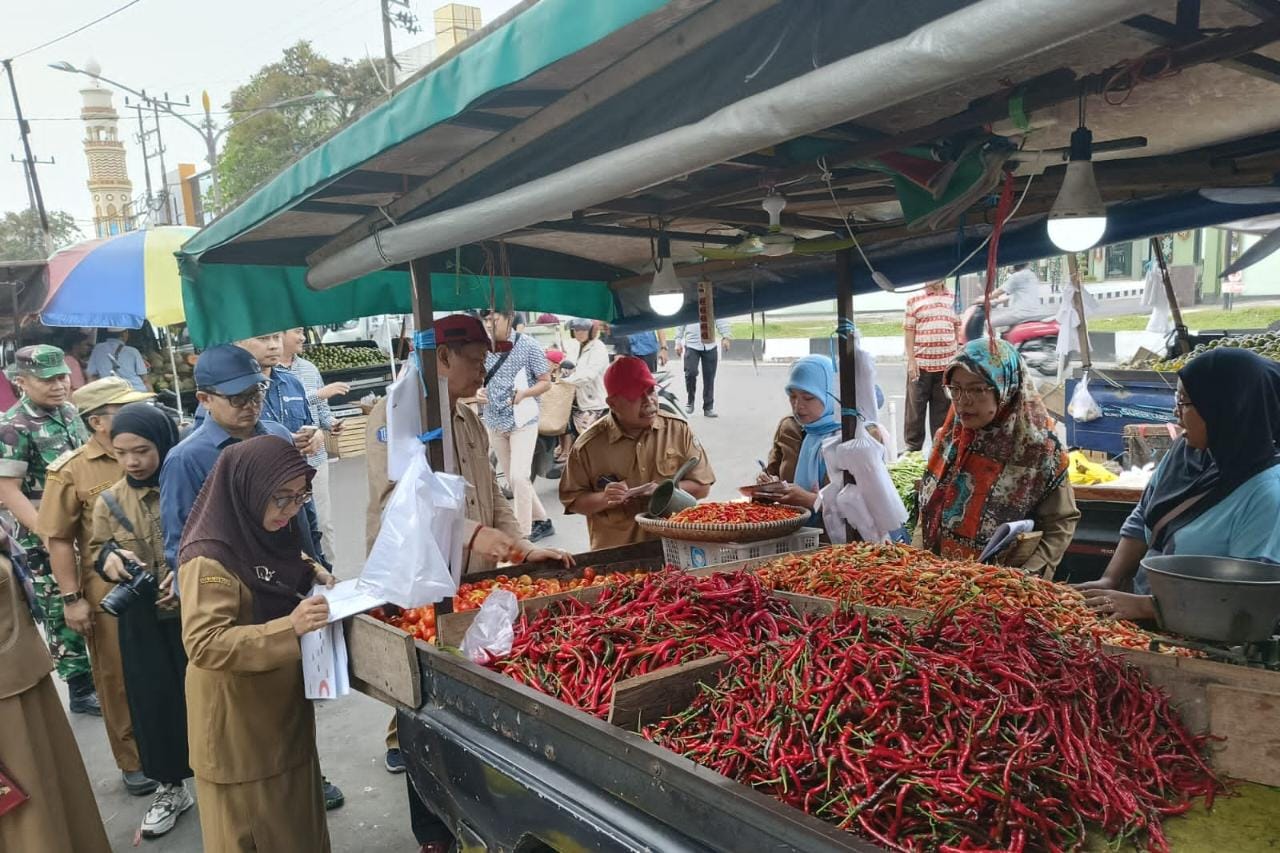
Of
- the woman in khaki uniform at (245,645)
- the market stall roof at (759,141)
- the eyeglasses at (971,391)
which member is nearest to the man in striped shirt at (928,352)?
the market stall roof at (759,141)

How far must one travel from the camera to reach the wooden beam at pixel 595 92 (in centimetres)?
205

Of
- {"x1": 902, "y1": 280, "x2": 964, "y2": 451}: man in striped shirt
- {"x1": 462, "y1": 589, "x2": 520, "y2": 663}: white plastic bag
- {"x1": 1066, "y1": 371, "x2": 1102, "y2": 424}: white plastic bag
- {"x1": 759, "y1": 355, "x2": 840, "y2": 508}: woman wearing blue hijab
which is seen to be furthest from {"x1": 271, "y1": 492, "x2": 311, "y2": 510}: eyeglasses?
{"x1": 902, "y1": 280, "x2": 964, "y2": 451}: man in striped shirt

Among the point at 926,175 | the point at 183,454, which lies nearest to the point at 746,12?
the point at 926,175

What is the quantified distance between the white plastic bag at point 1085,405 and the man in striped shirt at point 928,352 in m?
1.30

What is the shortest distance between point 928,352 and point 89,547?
303 inches

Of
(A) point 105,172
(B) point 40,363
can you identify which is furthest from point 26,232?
(B) point 40,363

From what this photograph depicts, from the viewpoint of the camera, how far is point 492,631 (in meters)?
3.04

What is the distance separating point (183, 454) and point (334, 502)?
7.29m

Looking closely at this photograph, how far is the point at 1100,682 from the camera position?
236 cm

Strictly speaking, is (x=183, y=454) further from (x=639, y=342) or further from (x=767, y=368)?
(x=767, y=368)

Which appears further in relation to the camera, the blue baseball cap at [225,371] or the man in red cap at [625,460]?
the man in red cap at [625,460]

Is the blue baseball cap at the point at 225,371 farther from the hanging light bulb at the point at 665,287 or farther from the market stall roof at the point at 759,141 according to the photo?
the hanging light bulb at the point at 665,287

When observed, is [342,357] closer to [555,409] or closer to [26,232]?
[555,409]

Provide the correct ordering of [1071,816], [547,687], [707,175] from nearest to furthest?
1. [1071,816]
2. [547,687]
3. [707,175]
